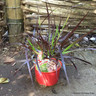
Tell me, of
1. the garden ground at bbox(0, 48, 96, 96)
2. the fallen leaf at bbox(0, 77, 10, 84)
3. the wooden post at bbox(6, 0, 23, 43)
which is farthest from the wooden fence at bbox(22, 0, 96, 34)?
the fallen leaf at bbox(0, 77, 10, 84)

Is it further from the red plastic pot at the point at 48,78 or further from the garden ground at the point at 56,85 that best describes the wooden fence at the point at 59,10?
the red plastic pot at the point at 48,78

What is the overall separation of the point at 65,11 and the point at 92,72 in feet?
5.32

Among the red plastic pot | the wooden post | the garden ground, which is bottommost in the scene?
the garden ground

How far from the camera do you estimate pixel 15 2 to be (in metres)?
3.01

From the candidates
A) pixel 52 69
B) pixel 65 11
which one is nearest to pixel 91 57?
pixel 65 11

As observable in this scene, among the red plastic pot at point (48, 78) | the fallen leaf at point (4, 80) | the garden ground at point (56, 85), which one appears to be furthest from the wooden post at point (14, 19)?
the red plastic pot at point (48, 78)

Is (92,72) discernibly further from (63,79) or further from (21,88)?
(21,88)

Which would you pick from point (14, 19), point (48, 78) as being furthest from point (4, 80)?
point (14, 19)

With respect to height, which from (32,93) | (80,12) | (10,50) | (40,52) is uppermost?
(80,12)

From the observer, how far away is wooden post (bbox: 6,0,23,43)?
119 inches

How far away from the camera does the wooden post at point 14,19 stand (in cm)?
304

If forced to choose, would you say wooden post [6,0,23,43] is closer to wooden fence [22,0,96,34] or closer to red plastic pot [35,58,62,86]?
wooden fence [22,0,96,34]

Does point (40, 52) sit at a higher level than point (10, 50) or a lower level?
higher

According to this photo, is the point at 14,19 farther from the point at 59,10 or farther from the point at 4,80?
the point at 4,80
